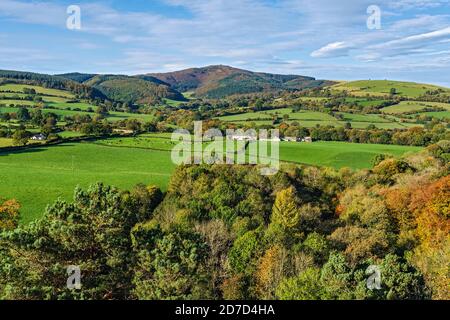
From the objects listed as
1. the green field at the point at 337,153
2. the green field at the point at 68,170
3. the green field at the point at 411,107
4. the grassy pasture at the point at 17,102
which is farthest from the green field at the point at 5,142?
the green field at the point at 411,107

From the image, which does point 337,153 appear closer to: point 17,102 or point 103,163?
point 103,163

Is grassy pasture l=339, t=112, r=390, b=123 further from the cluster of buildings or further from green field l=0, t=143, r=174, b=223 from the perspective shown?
green field l=0, t=143, r=174, b=223

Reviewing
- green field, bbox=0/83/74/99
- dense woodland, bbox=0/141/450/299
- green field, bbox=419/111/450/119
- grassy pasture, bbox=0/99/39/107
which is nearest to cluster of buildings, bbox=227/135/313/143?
dense woodland, bbox=0/141/450/299

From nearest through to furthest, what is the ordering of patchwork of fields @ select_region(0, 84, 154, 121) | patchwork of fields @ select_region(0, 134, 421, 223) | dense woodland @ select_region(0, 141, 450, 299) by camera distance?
dense woodland @ select_region(0, 141, 450, 299)
patchwork of fields @ select_region(0, 134, 421, 223)
patchwork of fields @ select_region(0, 84, 154, 121)

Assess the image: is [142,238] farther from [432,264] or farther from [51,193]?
[51,193]

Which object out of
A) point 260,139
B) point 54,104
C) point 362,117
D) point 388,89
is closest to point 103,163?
point 260,139

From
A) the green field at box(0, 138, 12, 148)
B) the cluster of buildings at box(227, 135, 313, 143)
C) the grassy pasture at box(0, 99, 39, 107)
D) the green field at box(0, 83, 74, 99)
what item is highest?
the green field at box(0, 83, 74, 99)
